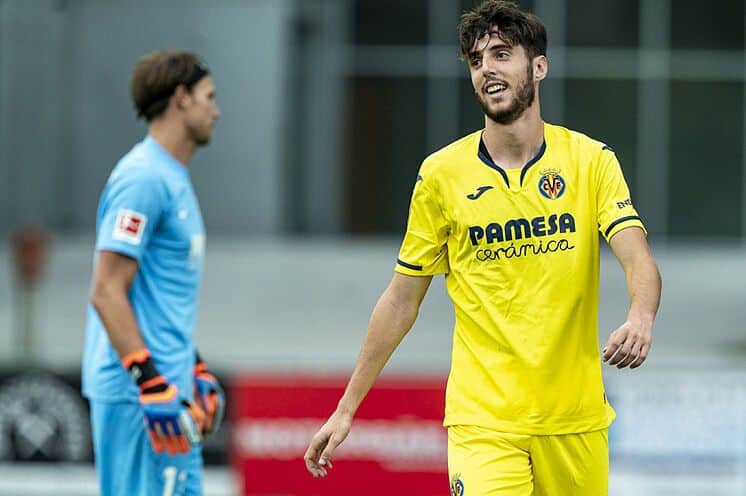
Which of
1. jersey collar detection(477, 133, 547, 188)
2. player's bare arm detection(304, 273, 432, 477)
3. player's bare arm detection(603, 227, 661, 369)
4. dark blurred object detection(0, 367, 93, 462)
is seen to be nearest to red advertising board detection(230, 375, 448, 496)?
dark blurred object detection(0, 367, 93, 462)

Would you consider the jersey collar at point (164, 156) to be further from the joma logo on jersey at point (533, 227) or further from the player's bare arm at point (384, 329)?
the joma logo on jersey at point (533, 227)

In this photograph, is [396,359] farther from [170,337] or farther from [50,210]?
[50,210]

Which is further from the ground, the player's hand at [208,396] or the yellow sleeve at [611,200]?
the yellow sleeve at [611,200]

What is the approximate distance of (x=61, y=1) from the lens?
75.3ft

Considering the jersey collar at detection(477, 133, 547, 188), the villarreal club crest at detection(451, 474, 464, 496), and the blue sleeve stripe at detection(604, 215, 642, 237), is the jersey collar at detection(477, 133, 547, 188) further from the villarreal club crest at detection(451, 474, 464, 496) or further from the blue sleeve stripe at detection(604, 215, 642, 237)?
the villarreal club crest at detection(451, 474, 464, 496)

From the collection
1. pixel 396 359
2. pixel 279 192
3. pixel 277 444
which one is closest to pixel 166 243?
pixel 277 444

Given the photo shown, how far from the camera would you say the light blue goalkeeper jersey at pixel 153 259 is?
4.81 meters

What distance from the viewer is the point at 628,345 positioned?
139 inches

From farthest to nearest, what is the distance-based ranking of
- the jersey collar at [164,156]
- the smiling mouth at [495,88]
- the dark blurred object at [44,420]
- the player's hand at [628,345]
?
the dark blurred object at [44,420] < the jersey collar at [164,156] < the smiling mouth at [495,88] < the player's hand at [628,345]

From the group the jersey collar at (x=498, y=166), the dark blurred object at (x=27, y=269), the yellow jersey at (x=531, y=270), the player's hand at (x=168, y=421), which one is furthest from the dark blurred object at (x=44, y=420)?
the dark blurred object at (x=27, y=269)

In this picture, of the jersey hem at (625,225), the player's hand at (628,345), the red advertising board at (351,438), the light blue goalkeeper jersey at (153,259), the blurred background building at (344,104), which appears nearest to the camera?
the player's hand at (628,345)

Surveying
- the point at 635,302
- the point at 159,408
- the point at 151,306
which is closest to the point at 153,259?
the point at 151,306

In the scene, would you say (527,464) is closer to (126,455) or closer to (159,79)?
(126,455)

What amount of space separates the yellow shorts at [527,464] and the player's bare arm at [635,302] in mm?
486
